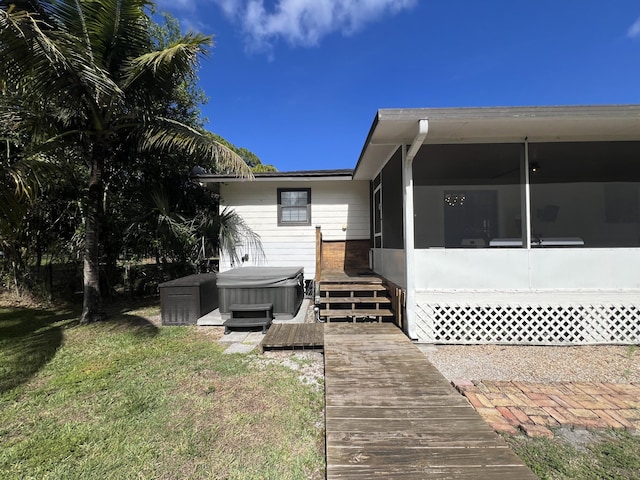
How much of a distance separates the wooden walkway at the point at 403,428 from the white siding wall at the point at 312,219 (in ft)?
15.9

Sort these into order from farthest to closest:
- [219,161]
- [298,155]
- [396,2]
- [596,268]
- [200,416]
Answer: [298,155], [396,2], [219,161], [596,268], [200,416]

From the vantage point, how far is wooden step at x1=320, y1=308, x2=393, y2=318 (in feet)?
17.3

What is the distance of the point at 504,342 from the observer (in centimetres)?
464

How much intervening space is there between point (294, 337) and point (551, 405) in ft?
9.68

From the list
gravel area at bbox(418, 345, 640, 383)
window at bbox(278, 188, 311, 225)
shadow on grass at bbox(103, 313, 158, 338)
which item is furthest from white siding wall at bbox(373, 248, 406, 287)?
shadow on grass at bbox(103, 313, 158, 338)

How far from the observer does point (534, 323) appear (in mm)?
4801

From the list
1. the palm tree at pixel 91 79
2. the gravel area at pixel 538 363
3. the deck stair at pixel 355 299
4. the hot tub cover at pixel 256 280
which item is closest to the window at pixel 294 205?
the palm tree at pixel 91 79

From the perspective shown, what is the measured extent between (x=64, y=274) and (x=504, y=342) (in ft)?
33.6

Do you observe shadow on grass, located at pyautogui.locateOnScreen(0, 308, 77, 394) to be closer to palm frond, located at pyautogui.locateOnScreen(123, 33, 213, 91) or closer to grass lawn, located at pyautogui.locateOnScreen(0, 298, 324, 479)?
grass lawn, located at pyautogui.locateOnScreen(0, 298, 324, 479)

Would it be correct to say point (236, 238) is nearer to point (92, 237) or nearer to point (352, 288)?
point (92, 237)

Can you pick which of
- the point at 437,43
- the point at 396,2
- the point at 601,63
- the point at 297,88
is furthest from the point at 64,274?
the point at 601,63

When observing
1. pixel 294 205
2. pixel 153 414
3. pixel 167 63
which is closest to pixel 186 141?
pixel 167 63

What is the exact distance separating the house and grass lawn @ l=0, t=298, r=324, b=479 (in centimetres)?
264

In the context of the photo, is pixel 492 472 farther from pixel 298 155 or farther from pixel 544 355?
pixel 298 155
